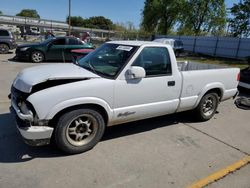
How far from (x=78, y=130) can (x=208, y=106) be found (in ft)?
10.4

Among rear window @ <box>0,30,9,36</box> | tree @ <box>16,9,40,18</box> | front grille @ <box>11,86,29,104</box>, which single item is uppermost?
tree @ <box>16,9,40,18</box>

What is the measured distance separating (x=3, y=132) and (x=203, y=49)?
2867 centimetres

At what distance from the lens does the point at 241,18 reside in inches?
1097

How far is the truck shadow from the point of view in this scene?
11.6 feet

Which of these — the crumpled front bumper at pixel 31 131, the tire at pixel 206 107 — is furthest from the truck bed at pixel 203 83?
the crumpled front bumper at pixel 31 131

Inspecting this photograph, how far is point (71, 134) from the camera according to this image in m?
3.61

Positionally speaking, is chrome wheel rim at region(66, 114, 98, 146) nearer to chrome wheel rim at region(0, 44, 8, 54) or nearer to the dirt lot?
the dirt lot

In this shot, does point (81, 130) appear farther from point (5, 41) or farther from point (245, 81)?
point (5, 41)

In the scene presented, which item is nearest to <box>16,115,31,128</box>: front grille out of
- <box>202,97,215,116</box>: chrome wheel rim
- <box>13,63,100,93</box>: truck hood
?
<box>13,63,100,93</box>: truck hood

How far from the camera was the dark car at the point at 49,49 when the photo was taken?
12.9 meters

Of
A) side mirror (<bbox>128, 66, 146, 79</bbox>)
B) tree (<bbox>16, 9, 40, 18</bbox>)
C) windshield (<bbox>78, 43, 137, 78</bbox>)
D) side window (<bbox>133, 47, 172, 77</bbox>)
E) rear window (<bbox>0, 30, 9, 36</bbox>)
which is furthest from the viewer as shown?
tree (<bbox>16, 9, 40, 18</bbox>)

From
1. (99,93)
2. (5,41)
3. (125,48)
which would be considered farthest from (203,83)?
(5,41)

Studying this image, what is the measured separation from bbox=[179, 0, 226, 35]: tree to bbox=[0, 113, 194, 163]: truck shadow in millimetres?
39522

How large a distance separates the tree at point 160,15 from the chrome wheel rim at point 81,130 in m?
42.4
